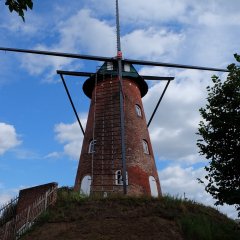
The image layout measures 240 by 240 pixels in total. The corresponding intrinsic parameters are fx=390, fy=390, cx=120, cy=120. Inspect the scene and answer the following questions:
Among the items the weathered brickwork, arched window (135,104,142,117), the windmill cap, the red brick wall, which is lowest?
the red brick wall

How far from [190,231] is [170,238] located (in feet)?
3.59

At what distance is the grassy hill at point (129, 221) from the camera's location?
14812mm

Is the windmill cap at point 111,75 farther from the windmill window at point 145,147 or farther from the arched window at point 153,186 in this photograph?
the arched window at point 153,186

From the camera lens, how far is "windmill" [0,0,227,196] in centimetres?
2186

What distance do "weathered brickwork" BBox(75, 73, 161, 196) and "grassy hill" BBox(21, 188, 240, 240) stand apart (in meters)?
3.80

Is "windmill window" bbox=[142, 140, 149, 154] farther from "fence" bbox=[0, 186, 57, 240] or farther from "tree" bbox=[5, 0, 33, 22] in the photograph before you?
"tree" bbox=[5, 0, 33, 22]

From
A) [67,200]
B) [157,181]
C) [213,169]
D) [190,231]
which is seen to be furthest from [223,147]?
[157,181]

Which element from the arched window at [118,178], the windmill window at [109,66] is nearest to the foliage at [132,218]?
the arched window at [118,178]

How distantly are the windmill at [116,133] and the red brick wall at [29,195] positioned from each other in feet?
8.86

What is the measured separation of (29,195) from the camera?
21.6 m

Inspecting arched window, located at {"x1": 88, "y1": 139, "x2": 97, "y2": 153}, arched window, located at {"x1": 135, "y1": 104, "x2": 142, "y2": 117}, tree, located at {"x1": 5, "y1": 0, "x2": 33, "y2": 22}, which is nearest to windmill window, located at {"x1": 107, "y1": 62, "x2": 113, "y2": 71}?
arched window, located at {"x1": 135, "y1": 104, "x2": 142, "y2": 117}

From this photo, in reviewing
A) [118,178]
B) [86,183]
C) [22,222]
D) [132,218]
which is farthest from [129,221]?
[86,183]

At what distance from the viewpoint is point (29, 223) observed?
54.2ft

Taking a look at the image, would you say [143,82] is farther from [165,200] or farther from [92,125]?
[165,200]
